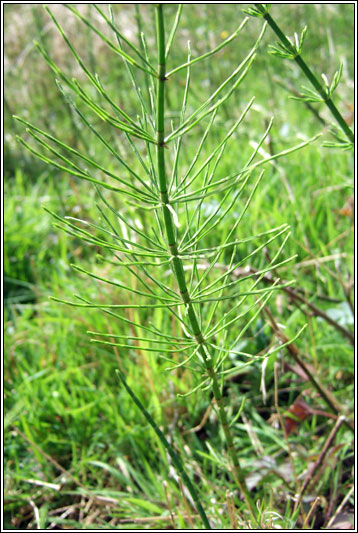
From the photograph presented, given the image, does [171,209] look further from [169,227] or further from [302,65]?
[302,65]

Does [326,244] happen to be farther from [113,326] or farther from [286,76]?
[286,76]

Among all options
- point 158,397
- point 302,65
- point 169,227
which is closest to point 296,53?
point 302,65

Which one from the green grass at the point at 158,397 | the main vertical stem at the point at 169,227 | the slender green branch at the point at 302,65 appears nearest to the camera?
the main vertical stem at the point at 169,227

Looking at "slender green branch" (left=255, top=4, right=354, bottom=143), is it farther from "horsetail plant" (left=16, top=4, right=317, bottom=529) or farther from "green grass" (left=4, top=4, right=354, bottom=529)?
"green grass" (left=4, top=4, right=354, bottom=529)

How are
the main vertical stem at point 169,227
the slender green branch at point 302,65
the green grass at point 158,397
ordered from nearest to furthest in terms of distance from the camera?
the main vertical stem at point 169,227 → the slender green branch at point 302,65 → the green grass at point 158,397

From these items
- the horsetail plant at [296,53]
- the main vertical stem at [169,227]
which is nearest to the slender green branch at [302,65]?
the horsetail plant at [296,53]

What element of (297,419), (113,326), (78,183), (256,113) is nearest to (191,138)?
(256,113)

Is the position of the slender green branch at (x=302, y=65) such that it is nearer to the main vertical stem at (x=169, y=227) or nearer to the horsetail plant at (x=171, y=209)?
the horsetail plant at (x=171, y=209)

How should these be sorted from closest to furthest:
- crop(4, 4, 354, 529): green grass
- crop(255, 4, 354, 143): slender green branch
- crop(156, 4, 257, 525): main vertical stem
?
crop(156, 4, 257, 525): main vertical stem
crop(255, 4, 354, 143): slender green branch
crop(4, 4, 354, 529): green grass

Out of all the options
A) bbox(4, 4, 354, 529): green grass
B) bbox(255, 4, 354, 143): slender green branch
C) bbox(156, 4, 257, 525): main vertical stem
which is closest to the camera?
bbox(156, 4, 257, 525): main vertical stem

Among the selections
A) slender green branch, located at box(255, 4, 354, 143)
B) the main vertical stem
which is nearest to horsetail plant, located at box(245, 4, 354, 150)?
slender green branch, located at box(255, 4, 354, 143)

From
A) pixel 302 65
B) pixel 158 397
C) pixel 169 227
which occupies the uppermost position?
pixel 302 65
